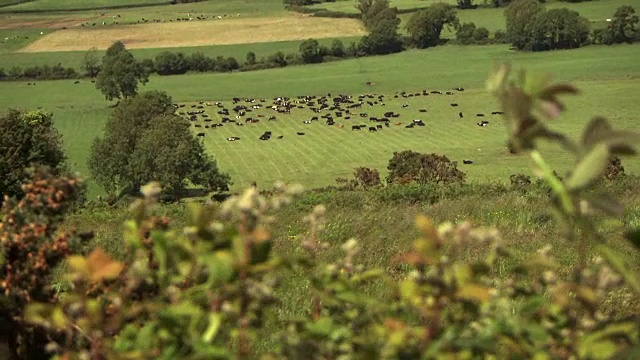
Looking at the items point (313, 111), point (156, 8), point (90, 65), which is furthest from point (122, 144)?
point (156, 8)

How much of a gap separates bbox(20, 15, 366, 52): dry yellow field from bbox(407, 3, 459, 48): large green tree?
9562 mm

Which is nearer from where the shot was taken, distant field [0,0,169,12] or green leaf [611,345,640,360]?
green leaf [611,345,640,360]

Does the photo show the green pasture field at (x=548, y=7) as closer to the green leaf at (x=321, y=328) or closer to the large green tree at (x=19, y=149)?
the large green tree at (x=19, y=149)

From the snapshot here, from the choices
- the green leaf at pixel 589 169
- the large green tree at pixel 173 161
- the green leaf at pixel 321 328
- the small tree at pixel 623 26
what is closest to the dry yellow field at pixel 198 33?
the small tree at pixel 623 26

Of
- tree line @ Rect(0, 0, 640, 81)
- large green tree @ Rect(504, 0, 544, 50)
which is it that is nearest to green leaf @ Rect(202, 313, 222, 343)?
tree line @ Rect(0, 0, 640, 81)

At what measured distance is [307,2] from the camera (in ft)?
519

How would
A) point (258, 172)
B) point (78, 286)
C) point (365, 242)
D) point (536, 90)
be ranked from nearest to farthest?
1. point (536, 90)
2. point (78, 286)
3. point (365, 242)
4. point (258, 172)

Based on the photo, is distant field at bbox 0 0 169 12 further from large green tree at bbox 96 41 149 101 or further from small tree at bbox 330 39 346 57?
large green tree at bbox 96 41 149 101

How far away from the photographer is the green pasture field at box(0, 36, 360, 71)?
113562mm

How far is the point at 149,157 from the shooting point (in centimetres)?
5616

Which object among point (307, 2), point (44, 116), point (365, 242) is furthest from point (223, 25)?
point (365, 242)

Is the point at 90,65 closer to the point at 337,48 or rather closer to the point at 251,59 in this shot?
the point at 251,59

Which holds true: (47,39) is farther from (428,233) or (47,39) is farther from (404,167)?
(428,233)

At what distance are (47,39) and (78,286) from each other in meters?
134
